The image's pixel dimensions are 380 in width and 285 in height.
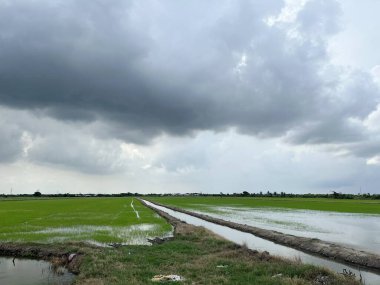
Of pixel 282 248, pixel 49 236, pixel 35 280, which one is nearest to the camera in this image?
pixel 35 280

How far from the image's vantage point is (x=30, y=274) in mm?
18016

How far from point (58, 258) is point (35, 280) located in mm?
3877

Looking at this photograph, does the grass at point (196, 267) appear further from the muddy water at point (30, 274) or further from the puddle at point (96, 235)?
the puddle at point (96, 235)

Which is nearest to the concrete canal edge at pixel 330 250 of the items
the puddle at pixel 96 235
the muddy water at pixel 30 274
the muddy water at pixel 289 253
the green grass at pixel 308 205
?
the muddy water at pixel 289 253

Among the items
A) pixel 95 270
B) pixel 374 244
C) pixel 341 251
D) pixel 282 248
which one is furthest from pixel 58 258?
pixel 374 244

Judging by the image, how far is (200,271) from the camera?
15250 mm

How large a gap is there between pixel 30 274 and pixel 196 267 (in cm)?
788

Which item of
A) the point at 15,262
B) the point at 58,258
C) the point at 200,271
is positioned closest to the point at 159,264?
the point at 200,271

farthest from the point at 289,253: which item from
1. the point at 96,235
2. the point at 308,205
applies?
the point at 308,205

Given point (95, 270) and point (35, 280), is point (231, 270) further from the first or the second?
point (35, 280)

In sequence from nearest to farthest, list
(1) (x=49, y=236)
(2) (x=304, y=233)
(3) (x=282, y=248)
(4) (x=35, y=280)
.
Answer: (4) (x=35, y=280)
(3) (x=282, y=248)
(1) (x=49, y=236)
(2) (x=304, y=233)

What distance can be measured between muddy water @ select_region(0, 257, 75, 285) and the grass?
3.68 feet

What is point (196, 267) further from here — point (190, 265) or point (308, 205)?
point (308, 205)

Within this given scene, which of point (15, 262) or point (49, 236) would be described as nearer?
point (15, 262)
